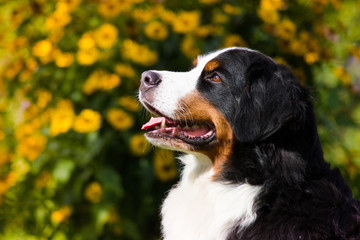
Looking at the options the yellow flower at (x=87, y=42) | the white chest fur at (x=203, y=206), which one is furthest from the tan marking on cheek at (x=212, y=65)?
the yellow flower at (x=87, y=42)

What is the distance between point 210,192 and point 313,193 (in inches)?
22.4

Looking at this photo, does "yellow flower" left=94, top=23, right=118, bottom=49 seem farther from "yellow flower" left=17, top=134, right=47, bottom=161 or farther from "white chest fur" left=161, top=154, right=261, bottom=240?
"white chest fur" left=161, top=154, right=261, bottom=240

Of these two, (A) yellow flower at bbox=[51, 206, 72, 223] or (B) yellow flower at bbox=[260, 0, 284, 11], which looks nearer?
(A) yellow flower at bbox=[51, 206, 72, 223]

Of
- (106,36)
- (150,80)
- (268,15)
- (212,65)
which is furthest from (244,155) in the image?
(268,15)

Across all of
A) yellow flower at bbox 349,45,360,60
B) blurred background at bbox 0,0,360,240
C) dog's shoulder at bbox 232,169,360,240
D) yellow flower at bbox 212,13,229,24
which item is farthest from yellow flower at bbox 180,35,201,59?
dog's shoulder at bbox 232,169,360,240

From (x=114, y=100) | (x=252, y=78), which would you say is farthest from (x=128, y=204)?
(x=252, y=78)

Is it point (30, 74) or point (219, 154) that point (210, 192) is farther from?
point (30, 74)

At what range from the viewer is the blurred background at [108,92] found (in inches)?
164

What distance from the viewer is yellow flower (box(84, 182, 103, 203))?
4.14m

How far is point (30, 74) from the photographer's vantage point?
179 inches

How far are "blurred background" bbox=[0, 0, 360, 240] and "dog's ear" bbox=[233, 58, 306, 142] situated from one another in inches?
54.6

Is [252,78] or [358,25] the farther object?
[358,25]

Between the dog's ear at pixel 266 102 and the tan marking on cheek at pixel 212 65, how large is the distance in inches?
7.6

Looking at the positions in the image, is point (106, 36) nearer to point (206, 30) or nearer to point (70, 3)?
point (70, 3)
